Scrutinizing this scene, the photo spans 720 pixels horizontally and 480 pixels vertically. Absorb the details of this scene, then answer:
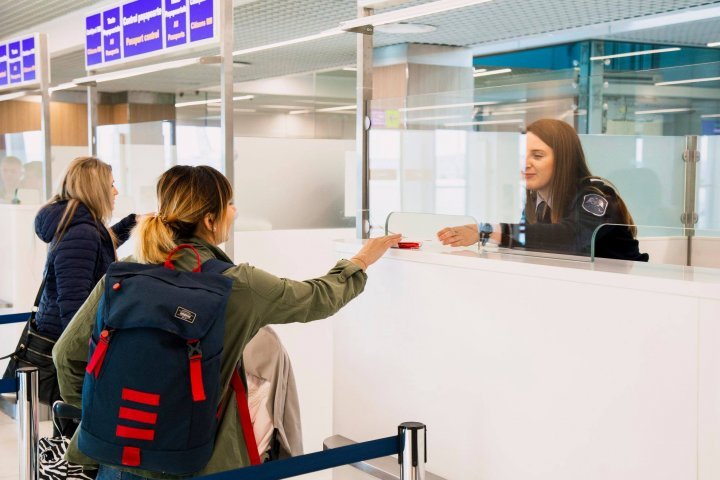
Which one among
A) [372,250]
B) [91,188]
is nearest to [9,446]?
[91,188]

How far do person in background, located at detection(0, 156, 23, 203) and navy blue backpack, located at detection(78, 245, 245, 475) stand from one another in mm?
5299

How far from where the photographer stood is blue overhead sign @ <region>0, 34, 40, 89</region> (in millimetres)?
6254

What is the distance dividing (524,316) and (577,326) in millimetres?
177

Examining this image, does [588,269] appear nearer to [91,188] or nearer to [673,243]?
[673,243]

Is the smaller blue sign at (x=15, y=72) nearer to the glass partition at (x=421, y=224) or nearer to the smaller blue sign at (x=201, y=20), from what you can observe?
the smaller blue sign at (x=201, y=20)

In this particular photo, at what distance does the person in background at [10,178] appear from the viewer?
271 inches

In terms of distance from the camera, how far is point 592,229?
7.70 ft

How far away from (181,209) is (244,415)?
0.55 m

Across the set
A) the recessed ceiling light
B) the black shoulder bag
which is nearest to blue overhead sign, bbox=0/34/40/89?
the recessed ceiling light

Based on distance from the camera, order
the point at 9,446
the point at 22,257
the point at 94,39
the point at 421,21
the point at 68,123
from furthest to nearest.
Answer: the point at 68,123
the point at 421,21
the point at 22,257
the point at 94,39
the point at 9,446

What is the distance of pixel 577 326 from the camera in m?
2.19

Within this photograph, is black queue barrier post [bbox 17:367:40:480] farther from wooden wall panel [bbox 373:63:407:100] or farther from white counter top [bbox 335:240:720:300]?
wooden wall panel [bbox 373:63:407:100]

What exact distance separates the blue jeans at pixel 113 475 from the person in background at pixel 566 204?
4.19ft

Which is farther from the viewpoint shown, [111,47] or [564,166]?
[111,47]
